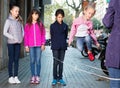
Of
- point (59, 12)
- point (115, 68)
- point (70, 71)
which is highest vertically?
point (59, 12)

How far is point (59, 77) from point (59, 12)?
1638mm

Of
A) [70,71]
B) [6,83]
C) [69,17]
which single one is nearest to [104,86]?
[6,83]

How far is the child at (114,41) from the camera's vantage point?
4.49 m

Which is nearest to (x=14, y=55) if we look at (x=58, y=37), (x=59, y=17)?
(x=58, y=37)

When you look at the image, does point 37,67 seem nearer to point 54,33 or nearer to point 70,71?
point 54,33

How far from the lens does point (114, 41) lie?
178 inches

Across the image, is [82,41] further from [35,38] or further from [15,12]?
[15,12]

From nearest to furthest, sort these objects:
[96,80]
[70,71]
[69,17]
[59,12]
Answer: [59,12] < [96,80] < [70,71] < [69,17]

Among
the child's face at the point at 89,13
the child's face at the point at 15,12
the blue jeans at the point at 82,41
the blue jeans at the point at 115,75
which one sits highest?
the child's face at the point at 15,12

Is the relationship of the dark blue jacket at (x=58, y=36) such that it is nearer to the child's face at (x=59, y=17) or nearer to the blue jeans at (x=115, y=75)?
the child's face at (x=59, y=17)

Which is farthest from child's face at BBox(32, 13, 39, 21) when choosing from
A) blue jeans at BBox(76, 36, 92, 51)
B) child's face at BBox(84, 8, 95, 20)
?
child's face at BBox(84, 8, 95, 20)

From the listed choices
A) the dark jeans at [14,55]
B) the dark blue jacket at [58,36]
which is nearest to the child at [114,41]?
the dark blue jacket at [58,36]

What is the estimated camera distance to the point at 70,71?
13844mm

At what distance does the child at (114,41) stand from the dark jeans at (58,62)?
18.5 ft
